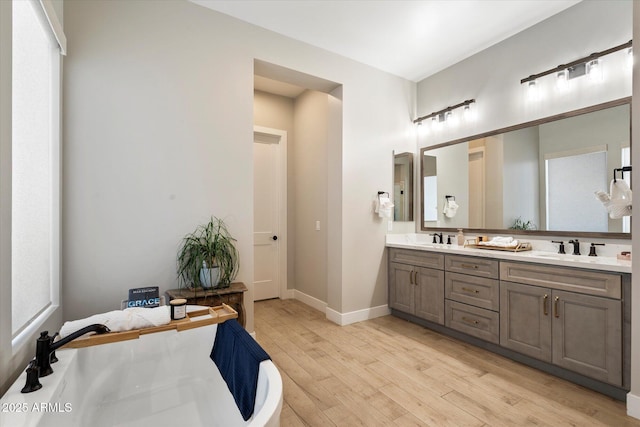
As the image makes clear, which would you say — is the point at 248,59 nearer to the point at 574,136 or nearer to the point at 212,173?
the point at 212,173

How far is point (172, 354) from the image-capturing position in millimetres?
1823

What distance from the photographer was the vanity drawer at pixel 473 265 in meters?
2.65

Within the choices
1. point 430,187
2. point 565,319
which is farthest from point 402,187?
point 565,319

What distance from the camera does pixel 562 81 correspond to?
8.68 feet

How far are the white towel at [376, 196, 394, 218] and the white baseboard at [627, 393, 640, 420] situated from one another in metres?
2.32

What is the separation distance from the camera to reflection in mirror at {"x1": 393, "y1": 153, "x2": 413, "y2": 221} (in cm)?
383

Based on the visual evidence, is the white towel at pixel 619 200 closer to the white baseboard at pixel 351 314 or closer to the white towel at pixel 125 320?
the white baseboard at pixel 351 314

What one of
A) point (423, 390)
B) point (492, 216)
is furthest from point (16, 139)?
point (492, 216)

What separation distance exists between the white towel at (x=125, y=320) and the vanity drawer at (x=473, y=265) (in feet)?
8.04

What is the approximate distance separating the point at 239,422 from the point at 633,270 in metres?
2.40

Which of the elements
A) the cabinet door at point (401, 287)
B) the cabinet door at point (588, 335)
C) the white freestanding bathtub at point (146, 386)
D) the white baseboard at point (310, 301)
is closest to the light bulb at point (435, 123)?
the cabinet door at point (401, 287)

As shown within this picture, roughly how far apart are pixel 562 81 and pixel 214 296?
337 centimetres

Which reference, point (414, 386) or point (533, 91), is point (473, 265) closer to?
point (414, 386)

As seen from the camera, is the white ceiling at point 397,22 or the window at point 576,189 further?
the white ceiling at point 397,22
